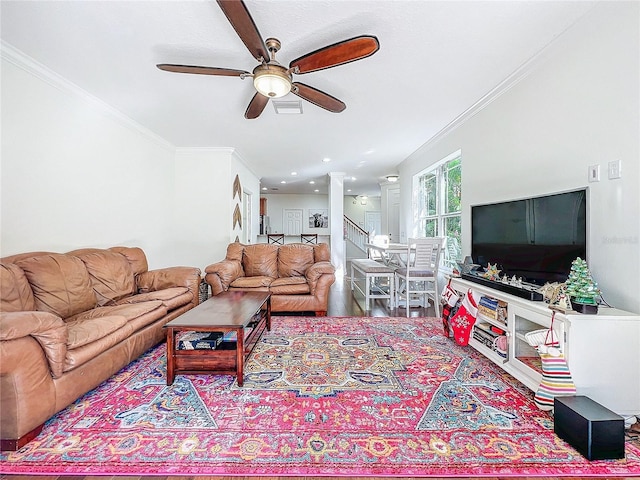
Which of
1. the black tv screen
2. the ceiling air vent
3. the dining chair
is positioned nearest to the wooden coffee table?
the black tv screen

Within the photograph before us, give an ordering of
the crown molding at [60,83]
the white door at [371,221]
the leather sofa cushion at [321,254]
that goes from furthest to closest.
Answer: the white door at [371,221], the leather sofa cushion at [321,254], the crown molding at [60,83]

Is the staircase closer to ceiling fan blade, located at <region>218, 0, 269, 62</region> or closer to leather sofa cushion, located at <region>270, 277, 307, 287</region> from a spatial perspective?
leather sofa cushion, located at <region>270, 277, 307, 287</region>

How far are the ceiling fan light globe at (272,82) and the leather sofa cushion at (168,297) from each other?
222 cm

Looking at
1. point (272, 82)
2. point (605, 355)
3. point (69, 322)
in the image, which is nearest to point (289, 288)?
point (69, 322)

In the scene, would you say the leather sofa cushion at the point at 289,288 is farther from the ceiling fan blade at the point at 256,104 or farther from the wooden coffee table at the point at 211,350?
the ceiling fan blade at the point at 256,104

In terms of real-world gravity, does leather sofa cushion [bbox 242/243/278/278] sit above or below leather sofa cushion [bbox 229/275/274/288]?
above

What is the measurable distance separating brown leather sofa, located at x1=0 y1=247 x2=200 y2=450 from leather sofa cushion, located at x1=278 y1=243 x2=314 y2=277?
1440 millimetres

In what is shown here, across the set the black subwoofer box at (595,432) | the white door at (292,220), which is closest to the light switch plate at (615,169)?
the black subwoofer box at (595,432)

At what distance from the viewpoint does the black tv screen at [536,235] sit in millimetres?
1964

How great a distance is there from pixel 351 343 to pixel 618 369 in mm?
1905

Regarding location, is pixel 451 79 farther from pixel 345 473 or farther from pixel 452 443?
pixel 345 473

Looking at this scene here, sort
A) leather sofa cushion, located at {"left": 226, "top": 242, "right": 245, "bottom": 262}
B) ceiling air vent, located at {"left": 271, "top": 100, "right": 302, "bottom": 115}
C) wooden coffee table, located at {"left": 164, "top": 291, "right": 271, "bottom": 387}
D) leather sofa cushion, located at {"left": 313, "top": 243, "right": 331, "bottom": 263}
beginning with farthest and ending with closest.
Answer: leather sofa cushion, located at {"left": 313, "top": 243, "right": 331, "bottom": 263} → leather sofa cushion, located at {"left": 226, "top": 242, "right": 245, "bottom": 262} → ceiling air vent, located at {"left": 271, "top": 100, "right": 302, "bottom": 115} → wooden coffee table, located at {"left": 164, "top": 291, "right": 271, "bottom": 387}

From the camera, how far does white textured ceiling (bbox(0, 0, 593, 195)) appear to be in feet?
6.35

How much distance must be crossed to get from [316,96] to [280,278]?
2.68 m
